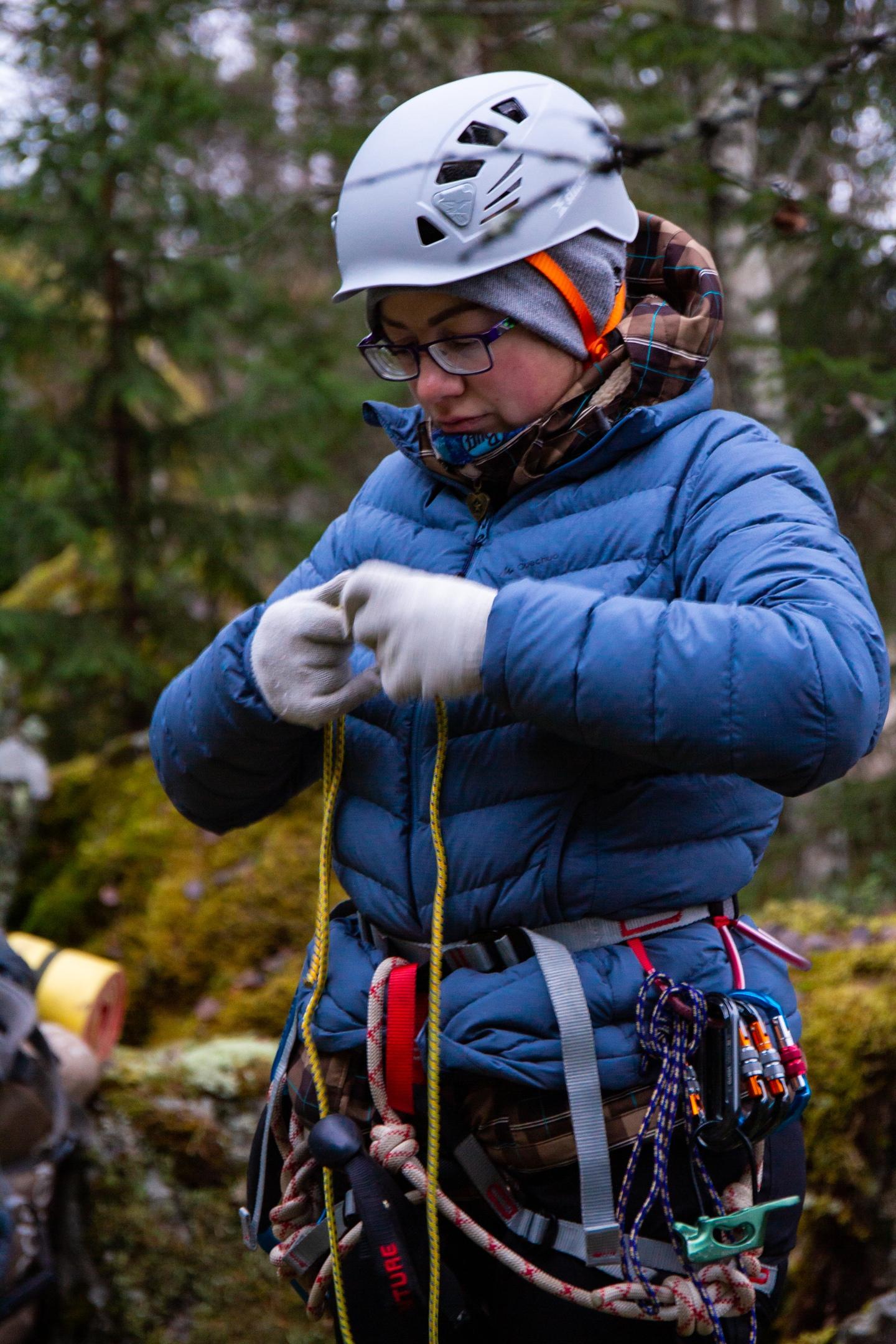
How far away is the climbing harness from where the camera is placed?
1.71 m

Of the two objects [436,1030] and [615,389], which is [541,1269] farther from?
[615,389]

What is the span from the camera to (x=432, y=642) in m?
1.59

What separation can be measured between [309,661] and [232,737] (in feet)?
0.69

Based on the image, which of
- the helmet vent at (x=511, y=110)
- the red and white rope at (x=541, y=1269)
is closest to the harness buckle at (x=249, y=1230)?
the red and white rope at (x=541, y=1269)

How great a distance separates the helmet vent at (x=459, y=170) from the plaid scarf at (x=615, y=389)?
336 mm

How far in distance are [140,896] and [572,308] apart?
4.20m

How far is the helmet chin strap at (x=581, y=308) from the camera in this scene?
1811 millimetres

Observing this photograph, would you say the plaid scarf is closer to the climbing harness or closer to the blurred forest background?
the climbing harness

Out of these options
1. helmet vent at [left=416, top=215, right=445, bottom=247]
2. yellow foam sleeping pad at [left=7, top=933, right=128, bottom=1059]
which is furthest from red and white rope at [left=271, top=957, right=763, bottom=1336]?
yellow foam sleeping pad at [left=7, top=933, right=128, bottom=1059]

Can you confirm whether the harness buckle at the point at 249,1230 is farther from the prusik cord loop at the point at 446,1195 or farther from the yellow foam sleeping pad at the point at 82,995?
the yellow foam sleeping pad at the point at 82,995

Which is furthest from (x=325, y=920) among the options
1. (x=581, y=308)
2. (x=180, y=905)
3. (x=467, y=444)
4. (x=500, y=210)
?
(x=180, y=905)

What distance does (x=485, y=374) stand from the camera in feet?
5.99

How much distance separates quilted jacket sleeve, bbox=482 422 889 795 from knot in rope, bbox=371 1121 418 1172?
0.74m

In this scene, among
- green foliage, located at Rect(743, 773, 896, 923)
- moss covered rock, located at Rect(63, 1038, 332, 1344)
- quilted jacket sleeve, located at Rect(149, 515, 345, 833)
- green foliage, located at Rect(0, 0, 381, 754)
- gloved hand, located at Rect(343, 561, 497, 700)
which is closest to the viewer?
gloved hand, located at Rect(343, 561, 497, 700)
